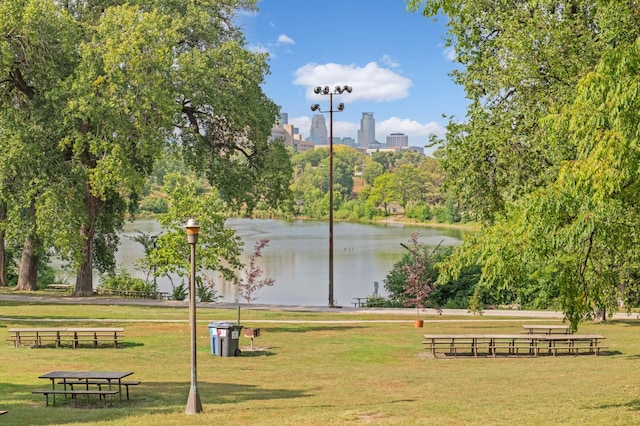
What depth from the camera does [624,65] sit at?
10.5 metres

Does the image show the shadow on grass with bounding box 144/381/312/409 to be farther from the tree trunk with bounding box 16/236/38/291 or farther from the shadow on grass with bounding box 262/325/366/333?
the tree trunk with bounding box 16/236/38/291

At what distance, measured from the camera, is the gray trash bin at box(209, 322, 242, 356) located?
72.0 feet

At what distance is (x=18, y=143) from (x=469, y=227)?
94.3m

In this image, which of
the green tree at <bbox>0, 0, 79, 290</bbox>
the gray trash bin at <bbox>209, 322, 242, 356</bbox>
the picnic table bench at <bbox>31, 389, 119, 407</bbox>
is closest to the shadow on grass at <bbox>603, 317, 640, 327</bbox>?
the gray trash bin at <bbox>209, 322, 242, 356</bbox>

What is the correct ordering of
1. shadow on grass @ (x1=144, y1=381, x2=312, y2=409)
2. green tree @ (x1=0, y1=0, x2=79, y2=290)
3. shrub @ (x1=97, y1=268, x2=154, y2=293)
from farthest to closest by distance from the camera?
shrub @ (x1=97, y1=268, x2=154, y2=293)
green tree @ (x1=0, y1=0, x2=79, y2=290)
shadow on grass @ (x1=144, y1=381, x2=312, y2=409)

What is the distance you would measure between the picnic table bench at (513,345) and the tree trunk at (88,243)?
20.5 meters

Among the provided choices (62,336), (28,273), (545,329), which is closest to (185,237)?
(62,336)

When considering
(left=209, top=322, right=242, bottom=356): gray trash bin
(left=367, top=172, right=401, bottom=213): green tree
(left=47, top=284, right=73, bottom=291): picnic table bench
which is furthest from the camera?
(left=367, top=172, right=401, bottom=213): green tree

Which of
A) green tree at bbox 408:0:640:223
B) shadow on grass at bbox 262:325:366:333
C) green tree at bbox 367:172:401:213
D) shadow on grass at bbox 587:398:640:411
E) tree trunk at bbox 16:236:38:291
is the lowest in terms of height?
shadow on grass at bbox 262:325:366:333

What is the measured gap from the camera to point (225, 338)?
2197 centimetres

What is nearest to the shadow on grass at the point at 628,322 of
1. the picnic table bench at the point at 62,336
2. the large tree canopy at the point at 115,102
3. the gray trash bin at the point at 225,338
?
the gray trash bin at the point at 225,338

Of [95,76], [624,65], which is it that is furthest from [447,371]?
[95,76]

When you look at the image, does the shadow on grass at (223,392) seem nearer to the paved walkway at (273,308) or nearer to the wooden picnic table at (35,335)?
the wooden picnic table at (35,335)

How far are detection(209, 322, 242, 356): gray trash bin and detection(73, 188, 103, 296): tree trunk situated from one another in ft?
56.4
